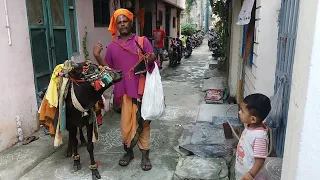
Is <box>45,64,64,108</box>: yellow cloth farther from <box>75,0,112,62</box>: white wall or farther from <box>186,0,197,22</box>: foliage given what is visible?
<box>186,0,197,22</box>: foliage

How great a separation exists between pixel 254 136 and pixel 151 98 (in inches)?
48.8

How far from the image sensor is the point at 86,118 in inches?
118

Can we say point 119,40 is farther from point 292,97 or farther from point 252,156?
point 292,97

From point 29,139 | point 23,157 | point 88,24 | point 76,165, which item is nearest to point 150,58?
point 76,165

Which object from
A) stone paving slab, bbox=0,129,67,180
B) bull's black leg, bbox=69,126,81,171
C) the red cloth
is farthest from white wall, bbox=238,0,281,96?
the red cloth

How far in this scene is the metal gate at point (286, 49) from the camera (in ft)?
8.12

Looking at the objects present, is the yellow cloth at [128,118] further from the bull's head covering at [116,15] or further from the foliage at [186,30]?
the foliage at [186,30]

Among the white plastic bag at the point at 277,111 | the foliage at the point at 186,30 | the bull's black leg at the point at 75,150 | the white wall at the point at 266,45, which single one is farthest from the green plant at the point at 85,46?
the foliage at the point at 186,30

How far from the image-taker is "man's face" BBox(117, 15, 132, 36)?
294 cm

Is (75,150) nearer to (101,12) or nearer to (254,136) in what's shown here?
(254,136)

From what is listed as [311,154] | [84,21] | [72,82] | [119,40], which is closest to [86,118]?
[72,82]

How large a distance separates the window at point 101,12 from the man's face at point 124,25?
3432 millimetres

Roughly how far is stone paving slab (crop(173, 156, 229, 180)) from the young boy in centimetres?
86

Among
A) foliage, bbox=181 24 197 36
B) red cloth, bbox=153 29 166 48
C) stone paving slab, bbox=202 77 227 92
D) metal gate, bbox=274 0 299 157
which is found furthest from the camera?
foliage, bbox=181 24 197 36
